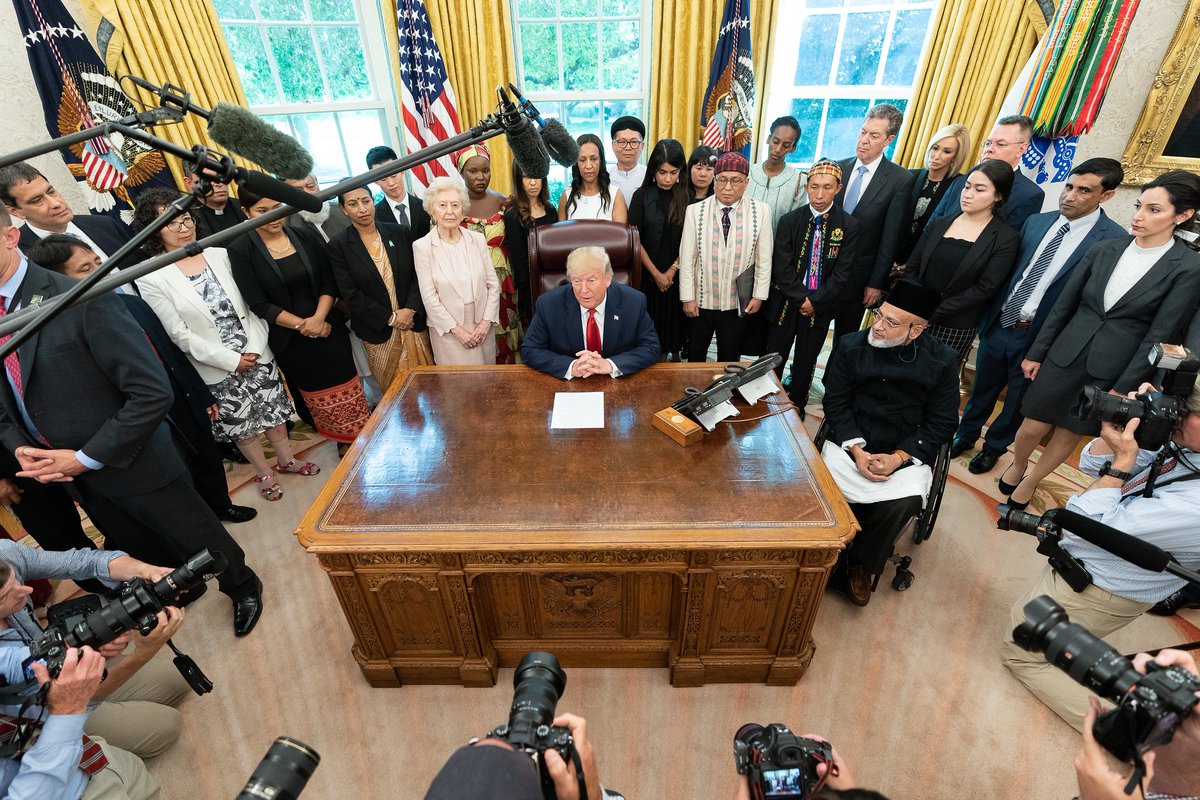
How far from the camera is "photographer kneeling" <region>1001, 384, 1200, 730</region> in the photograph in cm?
165

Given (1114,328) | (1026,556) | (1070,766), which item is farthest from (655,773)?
(1114,328)

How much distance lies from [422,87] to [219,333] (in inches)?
112

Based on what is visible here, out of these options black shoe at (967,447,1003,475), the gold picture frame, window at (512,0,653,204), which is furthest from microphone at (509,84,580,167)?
the gold picture frame

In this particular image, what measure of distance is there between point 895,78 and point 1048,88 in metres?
1.51

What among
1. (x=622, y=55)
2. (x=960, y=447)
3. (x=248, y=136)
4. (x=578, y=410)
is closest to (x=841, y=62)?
(x=622, y=55)

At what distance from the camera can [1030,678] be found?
2162 mm

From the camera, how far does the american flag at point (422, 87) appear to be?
14.1 ft

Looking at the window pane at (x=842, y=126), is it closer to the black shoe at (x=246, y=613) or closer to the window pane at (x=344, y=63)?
the window pane at (x=344, y=63)

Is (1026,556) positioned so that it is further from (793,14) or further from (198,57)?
(198,57)

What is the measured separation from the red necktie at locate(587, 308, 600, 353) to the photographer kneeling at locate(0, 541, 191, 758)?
→ 6.25 feet

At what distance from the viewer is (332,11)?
450 centimetres

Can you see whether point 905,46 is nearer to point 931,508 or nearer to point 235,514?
point 931,508

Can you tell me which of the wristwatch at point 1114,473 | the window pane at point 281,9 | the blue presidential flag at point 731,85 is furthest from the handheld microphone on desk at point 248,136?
the window pane at point 281,9

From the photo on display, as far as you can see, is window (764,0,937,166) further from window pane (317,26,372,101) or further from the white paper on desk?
the white paper on desk
